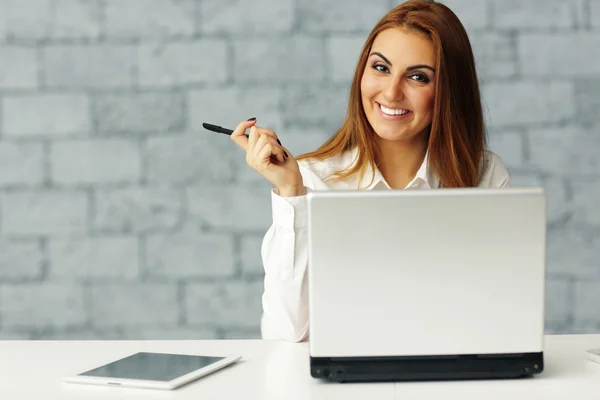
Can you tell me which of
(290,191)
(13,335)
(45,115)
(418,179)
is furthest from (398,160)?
(13,335)

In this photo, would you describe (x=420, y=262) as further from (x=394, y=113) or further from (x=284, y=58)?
(x=284, y=58)

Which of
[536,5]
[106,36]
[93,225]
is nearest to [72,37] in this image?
[106,36]

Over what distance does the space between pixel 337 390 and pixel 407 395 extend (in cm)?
10

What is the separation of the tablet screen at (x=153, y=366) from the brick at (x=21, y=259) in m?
1.69

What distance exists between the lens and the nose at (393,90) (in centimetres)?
193

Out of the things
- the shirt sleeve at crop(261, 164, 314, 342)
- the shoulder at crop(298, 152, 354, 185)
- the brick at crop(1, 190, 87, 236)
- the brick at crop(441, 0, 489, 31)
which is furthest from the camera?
the brick at crop(1, 190, 87, 236)

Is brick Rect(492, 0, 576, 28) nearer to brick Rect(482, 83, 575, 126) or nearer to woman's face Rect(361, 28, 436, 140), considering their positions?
brick Rect(482, 83, 575, 126)

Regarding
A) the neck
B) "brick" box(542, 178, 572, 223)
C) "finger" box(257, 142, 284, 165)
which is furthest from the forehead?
"brick" box(542, 178, 572, 223)

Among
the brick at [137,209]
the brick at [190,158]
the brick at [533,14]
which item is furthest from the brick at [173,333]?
the brick at [533,14]

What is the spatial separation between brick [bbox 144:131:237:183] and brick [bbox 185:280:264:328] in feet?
1.26

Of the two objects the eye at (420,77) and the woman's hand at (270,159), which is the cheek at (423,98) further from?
the woman's hand at (270,159)

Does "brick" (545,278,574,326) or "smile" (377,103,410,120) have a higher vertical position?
"smile" (377,103,410,120)

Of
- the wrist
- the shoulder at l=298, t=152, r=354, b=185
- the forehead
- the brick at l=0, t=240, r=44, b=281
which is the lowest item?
the brick at l=0, t=240, r=44, b=281

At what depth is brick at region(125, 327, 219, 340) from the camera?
9.59 ft
